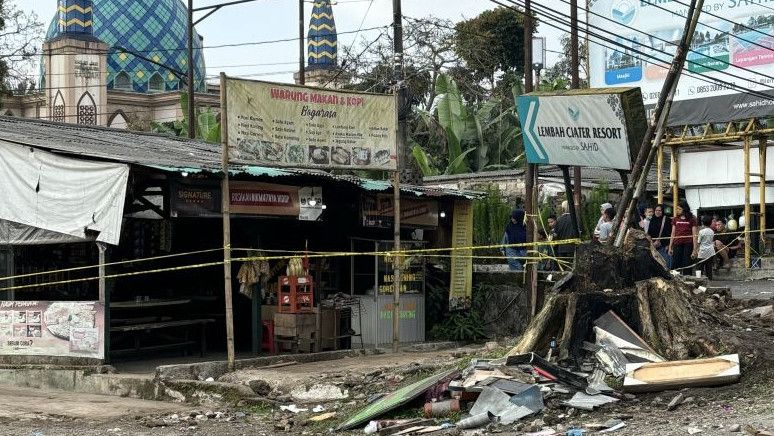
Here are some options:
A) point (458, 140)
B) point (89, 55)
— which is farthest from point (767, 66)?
point (89, 55)

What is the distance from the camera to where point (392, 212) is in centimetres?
1806

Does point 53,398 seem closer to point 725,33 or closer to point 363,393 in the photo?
point 363,393

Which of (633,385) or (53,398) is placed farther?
(53,398)

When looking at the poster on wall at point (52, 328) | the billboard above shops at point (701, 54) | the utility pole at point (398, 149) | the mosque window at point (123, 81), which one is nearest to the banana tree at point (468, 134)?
the billboard above shops at point (701, 54)

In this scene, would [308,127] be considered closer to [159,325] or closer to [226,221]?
[226,221]

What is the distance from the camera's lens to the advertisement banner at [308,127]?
15.0 m

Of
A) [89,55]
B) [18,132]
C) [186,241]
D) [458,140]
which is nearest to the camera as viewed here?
[18,132]

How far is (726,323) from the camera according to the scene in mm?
12711

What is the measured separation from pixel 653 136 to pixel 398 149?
4.31 metres

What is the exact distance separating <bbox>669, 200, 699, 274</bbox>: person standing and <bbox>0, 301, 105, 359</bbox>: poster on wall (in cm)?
989

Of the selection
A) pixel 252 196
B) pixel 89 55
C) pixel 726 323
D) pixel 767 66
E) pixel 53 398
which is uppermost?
pixel 89 55

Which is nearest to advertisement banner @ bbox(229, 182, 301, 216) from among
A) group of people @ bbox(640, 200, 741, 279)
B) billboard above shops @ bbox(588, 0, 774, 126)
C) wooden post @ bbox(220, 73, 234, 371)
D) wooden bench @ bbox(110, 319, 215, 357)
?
wooden post @ bbox(220, 73, 234, 371)

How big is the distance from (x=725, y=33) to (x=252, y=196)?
1612 centimetres

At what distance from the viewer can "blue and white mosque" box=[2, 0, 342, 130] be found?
55969 mm
